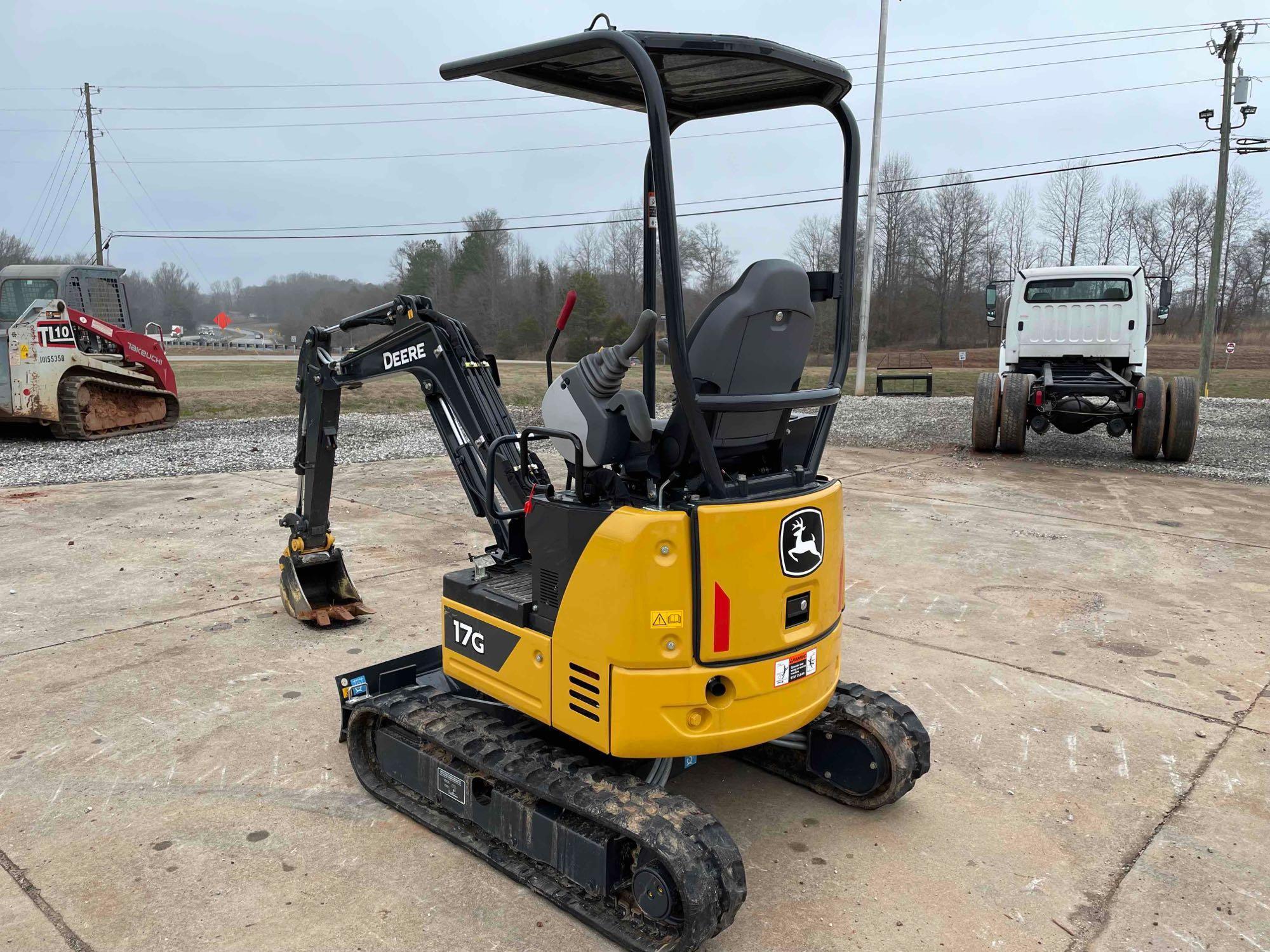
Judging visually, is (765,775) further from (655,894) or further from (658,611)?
(658,611)

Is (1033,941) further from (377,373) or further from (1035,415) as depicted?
(1035,415)

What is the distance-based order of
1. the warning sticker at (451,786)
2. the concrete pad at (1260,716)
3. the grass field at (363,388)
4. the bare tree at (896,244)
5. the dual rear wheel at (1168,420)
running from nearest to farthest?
the warning sticker at (451,786) → the concrete pad at (1260,716) → the dual rear wheel at (1168,420) → the grass field at (363,388) → the bare tree at (896,244)

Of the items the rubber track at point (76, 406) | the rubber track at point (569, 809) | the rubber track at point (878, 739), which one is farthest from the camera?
the rubber track at point (76, 406)

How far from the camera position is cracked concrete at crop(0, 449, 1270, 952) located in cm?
315

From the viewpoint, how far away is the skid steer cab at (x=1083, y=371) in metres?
13.4

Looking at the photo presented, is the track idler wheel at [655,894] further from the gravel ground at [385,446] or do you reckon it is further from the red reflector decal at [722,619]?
the gravel ground at [385,446]

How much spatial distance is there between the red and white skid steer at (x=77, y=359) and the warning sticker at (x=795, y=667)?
46.8 feet

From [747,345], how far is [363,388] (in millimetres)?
20872

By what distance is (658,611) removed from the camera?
306 centimetres

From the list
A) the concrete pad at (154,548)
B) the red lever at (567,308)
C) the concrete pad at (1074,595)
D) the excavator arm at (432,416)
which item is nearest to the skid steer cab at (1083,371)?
the concrete pad at (1074,595)

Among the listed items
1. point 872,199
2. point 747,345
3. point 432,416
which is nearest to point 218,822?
point 432,416

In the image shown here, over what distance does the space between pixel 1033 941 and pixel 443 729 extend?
2203 mm

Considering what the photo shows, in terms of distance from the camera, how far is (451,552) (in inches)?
316

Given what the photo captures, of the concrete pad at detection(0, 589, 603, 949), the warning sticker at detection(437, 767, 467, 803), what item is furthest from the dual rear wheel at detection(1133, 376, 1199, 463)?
the warning sticker at detection(437, 767, 467, 803)
